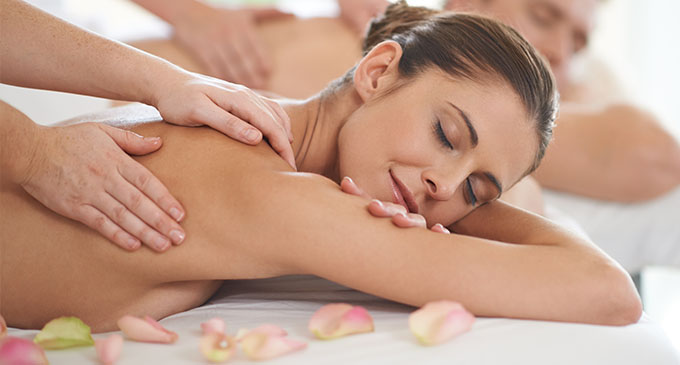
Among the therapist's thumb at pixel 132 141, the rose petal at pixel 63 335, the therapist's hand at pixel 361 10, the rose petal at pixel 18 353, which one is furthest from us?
the therapist's hand at pixel 361 10

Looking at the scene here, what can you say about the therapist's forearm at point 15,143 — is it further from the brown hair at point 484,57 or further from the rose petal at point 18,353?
the brown hair at point 484,57

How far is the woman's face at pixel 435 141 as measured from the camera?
3.95 feet

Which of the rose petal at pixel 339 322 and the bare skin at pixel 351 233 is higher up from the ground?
the bare skin at pixel 351 233

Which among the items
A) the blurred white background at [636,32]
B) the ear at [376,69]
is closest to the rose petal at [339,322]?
the ear at [376,69]

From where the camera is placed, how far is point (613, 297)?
1035 millimetres

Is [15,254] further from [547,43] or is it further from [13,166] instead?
[547,43]

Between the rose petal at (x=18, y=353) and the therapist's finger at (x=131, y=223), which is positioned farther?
the therapist's finger at (x=131, y=223)

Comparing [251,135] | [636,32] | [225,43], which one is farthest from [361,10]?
[636,32]

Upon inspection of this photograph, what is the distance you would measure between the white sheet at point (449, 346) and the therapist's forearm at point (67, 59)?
1.40ft

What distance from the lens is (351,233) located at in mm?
995

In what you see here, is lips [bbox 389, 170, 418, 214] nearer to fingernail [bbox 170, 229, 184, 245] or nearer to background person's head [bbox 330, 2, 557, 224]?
background person's head [bbox 330, 2, 557, 224]

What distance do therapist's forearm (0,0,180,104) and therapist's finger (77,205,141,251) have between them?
0.78ft

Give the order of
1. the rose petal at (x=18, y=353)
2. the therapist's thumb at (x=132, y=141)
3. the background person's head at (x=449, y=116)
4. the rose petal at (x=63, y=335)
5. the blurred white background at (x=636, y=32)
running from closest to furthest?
the rose petal at (x=18, y=353) < the rose petal at (x=63, y=335) < the therapist's thumb at (x=132, y=141) < the background person's head at (x=449, y=116) < the blurred white background at (x=636, y=32)

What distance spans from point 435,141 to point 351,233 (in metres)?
0.29
